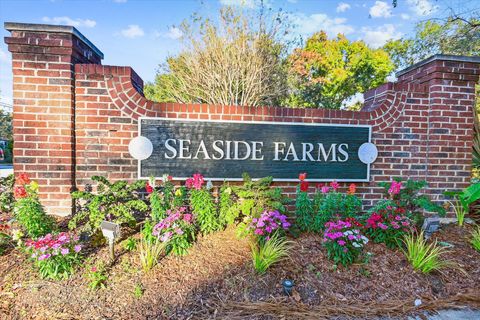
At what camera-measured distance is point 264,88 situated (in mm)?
9367

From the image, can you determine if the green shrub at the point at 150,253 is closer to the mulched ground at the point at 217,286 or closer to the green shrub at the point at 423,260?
the mulched ground at the point at 217,286

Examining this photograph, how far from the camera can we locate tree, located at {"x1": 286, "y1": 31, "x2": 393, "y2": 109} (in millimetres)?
12172

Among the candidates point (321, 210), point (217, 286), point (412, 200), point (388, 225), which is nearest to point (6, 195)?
point (217, 286)

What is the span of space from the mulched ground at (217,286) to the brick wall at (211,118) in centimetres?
111

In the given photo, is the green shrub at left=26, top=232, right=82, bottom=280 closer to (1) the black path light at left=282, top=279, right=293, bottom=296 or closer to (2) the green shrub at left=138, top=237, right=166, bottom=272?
(2) the green shrub at left=138, top=237, right=166, bottom=272

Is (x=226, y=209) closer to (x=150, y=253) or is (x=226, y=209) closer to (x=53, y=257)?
(x=150, y=253)

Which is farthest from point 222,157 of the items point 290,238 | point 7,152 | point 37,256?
point 7,152

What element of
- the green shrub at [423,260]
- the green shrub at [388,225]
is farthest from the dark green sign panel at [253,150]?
the green shrub at [423,260]

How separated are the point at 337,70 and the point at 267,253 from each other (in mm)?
11940

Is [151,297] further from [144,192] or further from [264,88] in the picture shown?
[264,88]

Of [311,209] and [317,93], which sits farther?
[317,93]

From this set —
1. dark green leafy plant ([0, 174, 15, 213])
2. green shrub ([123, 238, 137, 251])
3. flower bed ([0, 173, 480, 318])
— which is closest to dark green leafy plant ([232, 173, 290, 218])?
flower bed ([0, 173, 480, 318])

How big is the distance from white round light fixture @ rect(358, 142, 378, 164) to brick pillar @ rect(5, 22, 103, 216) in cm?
363

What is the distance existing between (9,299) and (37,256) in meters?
0.32
